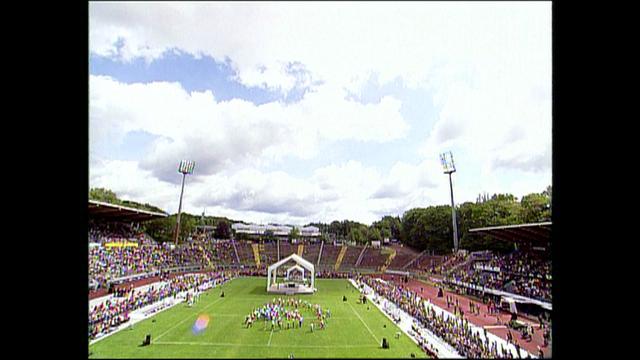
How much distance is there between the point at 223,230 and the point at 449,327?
19.0 ft

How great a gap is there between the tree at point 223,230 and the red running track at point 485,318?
3718 mm

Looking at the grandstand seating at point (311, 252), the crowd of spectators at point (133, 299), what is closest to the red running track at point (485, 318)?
the grandstand seating at point (311, 252)

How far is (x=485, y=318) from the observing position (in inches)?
211

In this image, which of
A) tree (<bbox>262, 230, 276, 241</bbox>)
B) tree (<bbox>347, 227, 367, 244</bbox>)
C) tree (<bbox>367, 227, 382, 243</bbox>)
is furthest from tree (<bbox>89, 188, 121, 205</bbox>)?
tree (<bbox>262, 230, 276, 241</bbox>)

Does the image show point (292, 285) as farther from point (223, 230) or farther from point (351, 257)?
point (223, 230)

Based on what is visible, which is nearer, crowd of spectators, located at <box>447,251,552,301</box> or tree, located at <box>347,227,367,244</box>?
crowd of spectators, located at <box>447,251,552,301</box>

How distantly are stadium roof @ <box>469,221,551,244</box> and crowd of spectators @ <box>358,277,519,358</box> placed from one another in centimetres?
110

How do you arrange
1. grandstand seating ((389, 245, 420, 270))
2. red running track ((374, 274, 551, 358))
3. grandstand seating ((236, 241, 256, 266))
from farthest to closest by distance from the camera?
grandstand seating ((236, 241, 256, 266)) → grandstand seating ((389, 245, 420, 270)) → red running track ((374, 274, 551, 358))

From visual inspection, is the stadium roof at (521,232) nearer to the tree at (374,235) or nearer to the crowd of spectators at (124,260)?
the tree at (374,235)

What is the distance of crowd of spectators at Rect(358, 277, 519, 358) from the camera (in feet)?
12.6

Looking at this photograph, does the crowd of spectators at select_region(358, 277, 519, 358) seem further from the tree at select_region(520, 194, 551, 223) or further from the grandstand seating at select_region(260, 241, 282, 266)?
the grandstand seating at select_region(260, 241, 282, 266)
